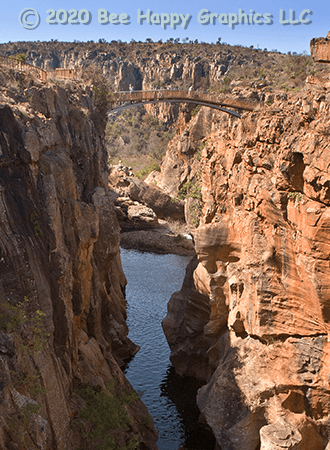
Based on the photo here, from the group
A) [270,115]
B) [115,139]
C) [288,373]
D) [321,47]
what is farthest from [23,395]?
[115,139]

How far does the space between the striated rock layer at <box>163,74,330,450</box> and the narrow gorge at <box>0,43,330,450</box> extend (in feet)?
0.17

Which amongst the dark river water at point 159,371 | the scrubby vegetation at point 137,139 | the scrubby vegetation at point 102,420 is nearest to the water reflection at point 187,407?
the dark river water at point 159,371

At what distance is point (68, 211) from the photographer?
56.5 feet

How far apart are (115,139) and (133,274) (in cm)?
5573

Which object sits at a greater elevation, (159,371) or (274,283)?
(274,283)

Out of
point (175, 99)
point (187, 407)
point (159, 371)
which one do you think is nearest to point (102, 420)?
point (187, 407)

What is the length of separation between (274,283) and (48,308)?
7.91 m

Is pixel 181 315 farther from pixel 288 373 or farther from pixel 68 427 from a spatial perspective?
pixel 68 427

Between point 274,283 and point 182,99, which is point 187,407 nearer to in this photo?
point 274,283

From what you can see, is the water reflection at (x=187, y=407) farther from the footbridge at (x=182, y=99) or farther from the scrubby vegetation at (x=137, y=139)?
the scrubby vegetation at (x=137, y=139)

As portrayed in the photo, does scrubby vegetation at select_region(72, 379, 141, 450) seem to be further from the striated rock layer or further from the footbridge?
the footbridge

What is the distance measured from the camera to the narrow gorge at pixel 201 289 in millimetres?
13305

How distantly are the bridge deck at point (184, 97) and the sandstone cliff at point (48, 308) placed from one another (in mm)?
17045

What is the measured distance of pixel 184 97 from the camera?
133ft
